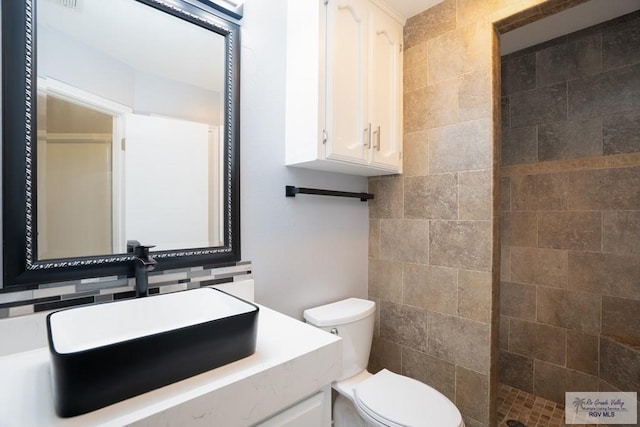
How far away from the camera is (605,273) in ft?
6.04

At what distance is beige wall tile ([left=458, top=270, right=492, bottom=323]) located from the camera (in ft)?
4.69

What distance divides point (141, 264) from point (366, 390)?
3.55 feet

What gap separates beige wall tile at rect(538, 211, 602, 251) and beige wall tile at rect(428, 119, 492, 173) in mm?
1035

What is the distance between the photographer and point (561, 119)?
2033mm

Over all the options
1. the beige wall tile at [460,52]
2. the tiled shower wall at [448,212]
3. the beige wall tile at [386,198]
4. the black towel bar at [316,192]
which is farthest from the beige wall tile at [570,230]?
the black towel bar at [316,192]

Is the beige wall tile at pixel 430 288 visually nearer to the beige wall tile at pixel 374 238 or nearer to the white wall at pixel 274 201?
the beige wall tile at pixel 374 238

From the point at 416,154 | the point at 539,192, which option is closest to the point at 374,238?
the point at 416,154

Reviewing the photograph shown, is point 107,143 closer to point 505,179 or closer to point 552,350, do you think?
point 505,179

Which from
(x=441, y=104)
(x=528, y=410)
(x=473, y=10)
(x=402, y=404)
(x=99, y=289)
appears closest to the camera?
(x=99, y=289)

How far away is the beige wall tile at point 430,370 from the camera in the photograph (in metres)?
1.54

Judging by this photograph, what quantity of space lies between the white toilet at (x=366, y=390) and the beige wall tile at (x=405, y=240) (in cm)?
35

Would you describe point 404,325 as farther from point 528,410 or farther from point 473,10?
point 473,10

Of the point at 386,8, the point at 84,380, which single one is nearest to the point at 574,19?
the point at 386,8

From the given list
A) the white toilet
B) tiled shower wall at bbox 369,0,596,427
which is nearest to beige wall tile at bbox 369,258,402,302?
tiled shower wall at bbox 369,0,596,427
